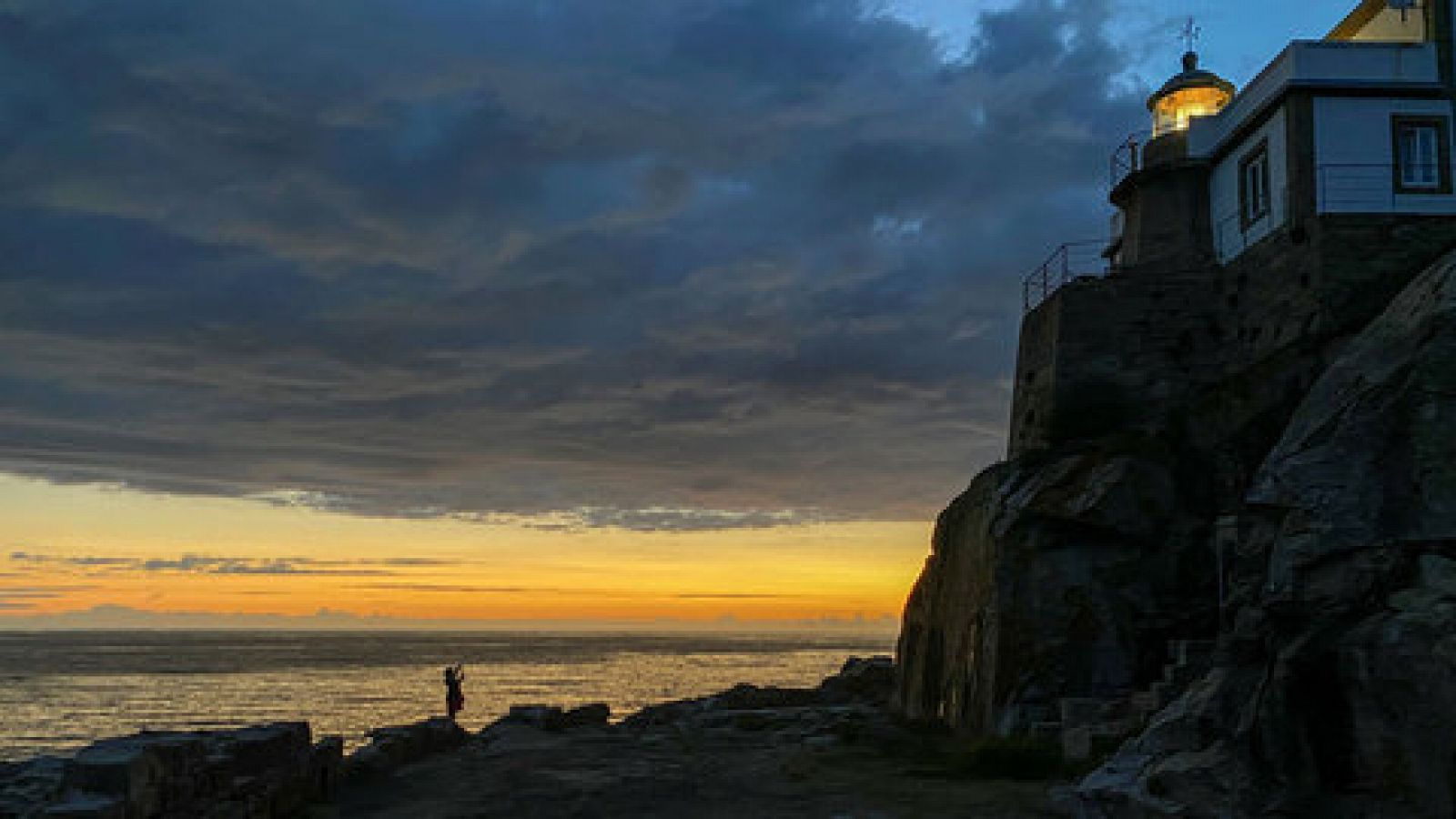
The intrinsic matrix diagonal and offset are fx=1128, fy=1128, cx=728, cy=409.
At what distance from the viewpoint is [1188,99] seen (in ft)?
109

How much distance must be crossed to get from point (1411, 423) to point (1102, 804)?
6905mm

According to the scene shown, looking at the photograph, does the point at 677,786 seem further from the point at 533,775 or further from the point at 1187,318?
the point at 1187,318

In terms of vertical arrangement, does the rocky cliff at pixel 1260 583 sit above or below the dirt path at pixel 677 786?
above

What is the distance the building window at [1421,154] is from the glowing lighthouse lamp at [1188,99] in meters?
6.80

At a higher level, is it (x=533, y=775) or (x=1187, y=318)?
(x=1187, y=318)

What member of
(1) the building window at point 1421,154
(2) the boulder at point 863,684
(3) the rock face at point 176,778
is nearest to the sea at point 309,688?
(2) the boulder at point 863,684

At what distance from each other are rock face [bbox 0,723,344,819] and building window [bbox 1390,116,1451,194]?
84.6ft

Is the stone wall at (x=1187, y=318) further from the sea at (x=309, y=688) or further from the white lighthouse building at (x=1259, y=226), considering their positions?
the sea at (x=309, y=688)

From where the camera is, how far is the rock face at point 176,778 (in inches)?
524

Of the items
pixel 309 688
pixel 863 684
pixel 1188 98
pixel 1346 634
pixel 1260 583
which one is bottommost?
pixel 309 688

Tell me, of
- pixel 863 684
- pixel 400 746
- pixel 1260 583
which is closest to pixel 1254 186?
pixel 1260 583

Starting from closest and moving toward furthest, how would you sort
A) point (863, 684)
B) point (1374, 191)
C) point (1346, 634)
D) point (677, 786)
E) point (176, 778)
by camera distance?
point (1346, 634) < point (176, 778) < point (677, 786) < point (1374, 191) < point (863, 684)

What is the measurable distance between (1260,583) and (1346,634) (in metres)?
2.62

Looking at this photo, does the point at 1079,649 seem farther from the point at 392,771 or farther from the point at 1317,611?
the point at 392,771
